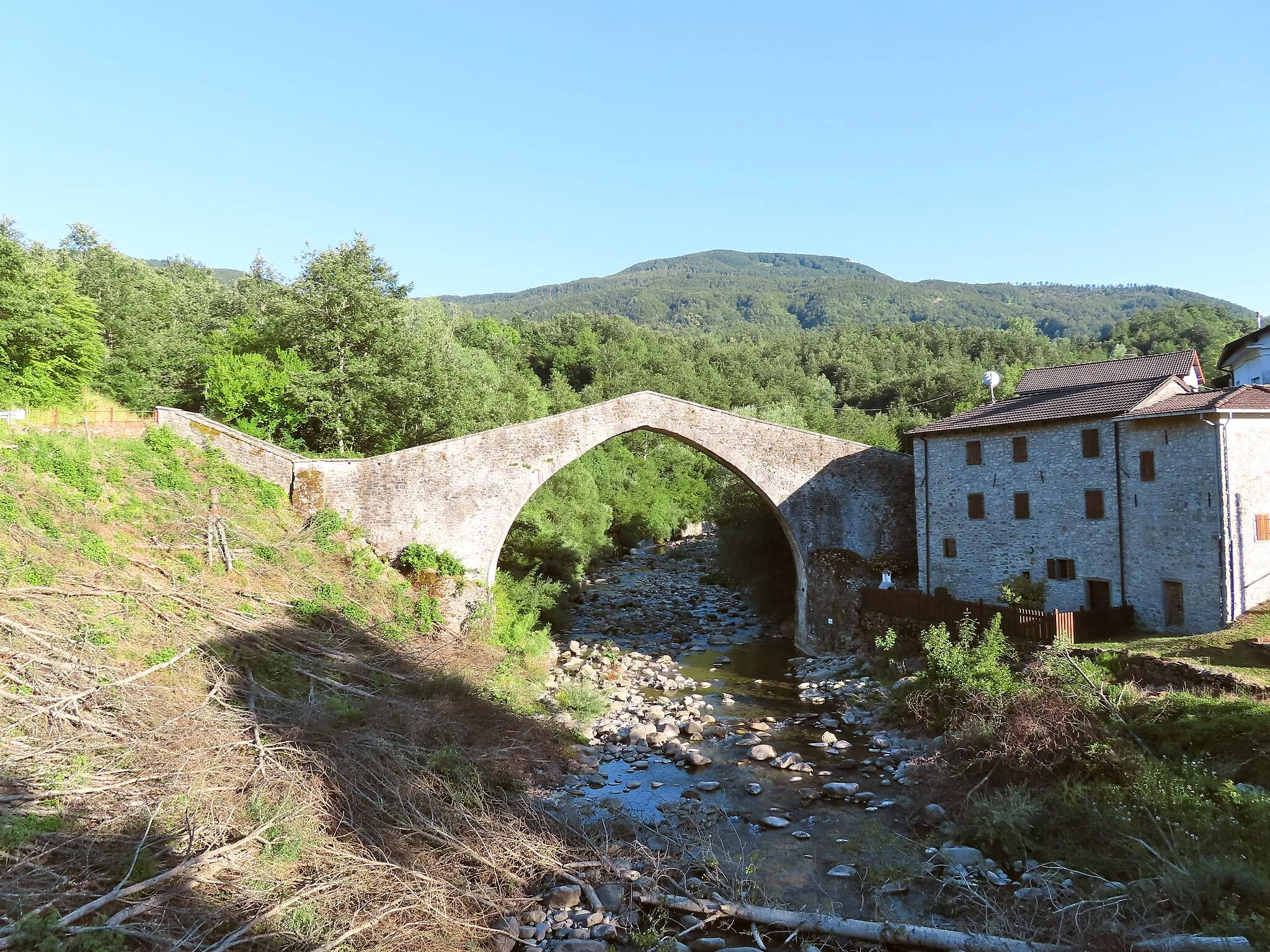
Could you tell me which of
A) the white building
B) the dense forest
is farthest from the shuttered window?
the dense forest

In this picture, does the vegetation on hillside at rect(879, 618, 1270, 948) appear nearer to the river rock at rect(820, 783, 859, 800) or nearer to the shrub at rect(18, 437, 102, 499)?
the river rock at rect(820, 783, 859, 800)

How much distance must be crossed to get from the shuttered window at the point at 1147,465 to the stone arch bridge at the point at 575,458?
6.44 m

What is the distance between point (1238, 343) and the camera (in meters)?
20.9

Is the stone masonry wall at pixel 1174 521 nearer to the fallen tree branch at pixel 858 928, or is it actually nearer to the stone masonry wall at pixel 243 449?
the fallen tree branch at pixel 858 928

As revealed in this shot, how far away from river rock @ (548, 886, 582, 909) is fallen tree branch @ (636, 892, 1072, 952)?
703 mm

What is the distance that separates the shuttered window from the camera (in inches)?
574

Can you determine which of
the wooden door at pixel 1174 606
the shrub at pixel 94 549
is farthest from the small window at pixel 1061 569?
the shrub at pixel 94 549

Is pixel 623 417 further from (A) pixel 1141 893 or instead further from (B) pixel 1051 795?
(A) pixel 1141 893

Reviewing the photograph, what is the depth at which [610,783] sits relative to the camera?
1217cm

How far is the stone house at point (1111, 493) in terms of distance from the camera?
528 inches

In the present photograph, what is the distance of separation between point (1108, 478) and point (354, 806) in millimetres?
15322

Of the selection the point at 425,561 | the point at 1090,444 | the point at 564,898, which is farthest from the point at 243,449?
the point at 1090,444

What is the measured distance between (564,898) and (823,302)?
135 m

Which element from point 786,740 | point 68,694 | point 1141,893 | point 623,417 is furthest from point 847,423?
point 68,694
